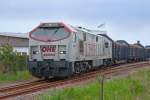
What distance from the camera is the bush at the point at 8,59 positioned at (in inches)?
1241

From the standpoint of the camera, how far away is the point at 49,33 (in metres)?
27.2

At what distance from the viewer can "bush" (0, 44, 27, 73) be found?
31.5 meters

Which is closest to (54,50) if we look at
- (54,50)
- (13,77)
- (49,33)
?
(54,50)

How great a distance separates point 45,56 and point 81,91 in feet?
30.0

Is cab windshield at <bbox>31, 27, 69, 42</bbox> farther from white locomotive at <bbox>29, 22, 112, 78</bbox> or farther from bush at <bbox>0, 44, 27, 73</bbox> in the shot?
bush at <bbox>0, 44, 27, 73</bbox>

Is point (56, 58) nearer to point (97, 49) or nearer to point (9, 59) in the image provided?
point (9, 59)

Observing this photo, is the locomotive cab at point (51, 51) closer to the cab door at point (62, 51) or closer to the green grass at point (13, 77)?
the cab door at point (62, 51)

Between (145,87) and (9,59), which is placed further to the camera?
(9,59)

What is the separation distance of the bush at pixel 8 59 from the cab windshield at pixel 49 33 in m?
4.67

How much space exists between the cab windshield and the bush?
15.3 ft

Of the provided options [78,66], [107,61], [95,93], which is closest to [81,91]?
[95,93]

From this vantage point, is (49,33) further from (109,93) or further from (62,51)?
(109,93)

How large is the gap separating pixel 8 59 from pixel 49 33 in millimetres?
5558

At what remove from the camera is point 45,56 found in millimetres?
26781
